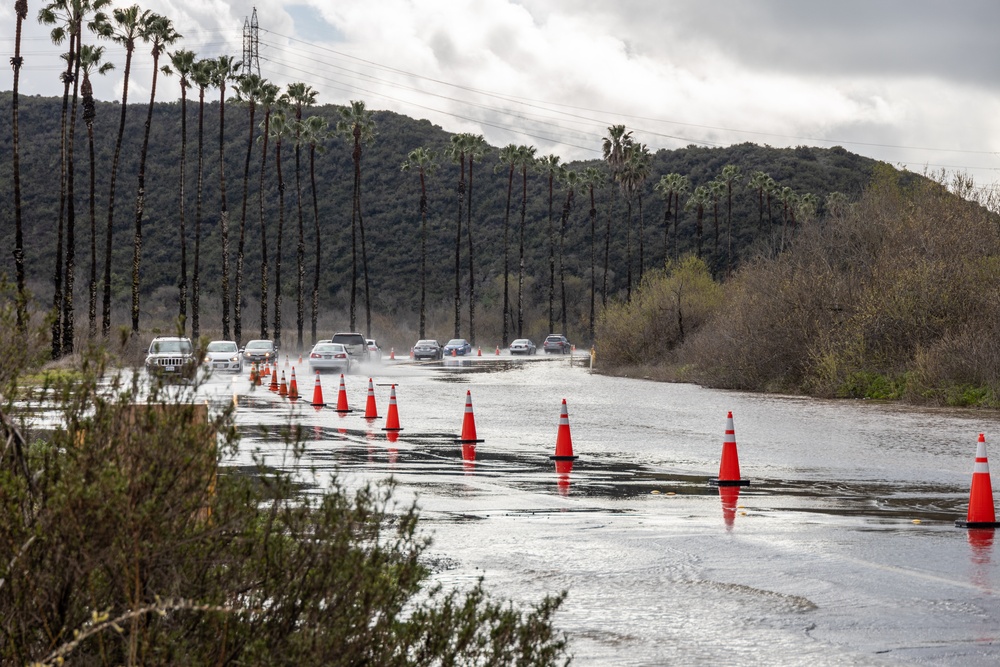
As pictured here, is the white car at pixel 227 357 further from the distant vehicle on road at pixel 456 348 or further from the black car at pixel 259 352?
the distant vehicle on road at pixel 456 348

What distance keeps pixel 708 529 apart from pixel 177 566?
8639 millimetres

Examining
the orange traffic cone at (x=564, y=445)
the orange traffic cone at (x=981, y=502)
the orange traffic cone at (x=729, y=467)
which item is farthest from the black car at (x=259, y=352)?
the orange traffic cone at (x=981, y=502)

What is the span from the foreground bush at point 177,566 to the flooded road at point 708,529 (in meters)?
0.93

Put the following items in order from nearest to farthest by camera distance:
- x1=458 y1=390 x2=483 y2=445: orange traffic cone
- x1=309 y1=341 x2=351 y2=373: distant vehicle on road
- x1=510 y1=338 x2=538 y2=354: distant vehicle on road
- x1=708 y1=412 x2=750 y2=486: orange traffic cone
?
x1=708 y1=412 x2=750 y2=486: orange traffic cone → x1=458 y1=390 x2=483 y2=445: orange traffic cone → x1=309 y1=341 x2=351 y2=373: distant vehicle on road → x1=510 y1=338 x2=538 y2=354: distant vehicle on road

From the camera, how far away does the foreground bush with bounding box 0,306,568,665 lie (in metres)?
4.56

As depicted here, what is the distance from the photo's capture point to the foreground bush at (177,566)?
4.56 meters

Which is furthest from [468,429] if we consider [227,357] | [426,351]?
[426,351]

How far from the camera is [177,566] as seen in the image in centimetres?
472

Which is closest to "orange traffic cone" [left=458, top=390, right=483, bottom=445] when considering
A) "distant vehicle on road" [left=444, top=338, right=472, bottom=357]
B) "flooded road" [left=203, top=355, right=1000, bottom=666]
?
"flooded road" [left=203, top=355, right=1000, bottom=666]

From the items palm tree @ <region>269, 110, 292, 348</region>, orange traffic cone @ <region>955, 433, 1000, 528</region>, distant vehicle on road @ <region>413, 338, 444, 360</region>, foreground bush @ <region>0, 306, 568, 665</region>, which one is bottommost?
orange traffic cone @ <region>955, 433, 1000, 528</region>

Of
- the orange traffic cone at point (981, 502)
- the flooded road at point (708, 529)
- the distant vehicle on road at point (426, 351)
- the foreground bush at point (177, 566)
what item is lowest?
the flooded road at point (708, 529)

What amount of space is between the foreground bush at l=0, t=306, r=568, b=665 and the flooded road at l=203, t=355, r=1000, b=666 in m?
0.93

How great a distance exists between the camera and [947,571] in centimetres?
1054

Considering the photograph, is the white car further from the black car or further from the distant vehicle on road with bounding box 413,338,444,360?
the distant vehicle on road with bounding box 413,338,444,360
